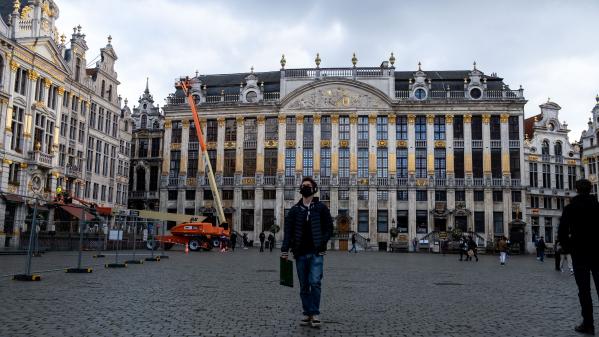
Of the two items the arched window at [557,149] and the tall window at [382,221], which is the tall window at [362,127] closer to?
the tall window at [382,221]

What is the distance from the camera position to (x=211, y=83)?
71188 millimetres

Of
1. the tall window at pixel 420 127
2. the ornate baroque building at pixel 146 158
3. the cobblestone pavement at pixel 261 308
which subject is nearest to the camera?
the cobblestone pavement at pixel 261 308

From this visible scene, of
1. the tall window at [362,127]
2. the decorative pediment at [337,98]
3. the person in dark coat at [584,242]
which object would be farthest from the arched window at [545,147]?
the person in dark coat at [584,242]

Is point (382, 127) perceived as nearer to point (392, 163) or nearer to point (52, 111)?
point (392, 163)

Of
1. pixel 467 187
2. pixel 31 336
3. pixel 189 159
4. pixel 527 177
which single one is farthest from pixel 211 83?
pixel 31 336

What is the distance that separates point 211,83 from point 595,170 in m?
46.3

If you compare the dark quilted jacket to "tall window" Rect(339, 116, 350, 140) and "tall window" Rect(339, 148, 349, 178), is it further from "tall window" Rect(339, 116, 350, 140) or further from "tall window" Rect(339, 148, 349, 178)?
"tall window" Rect(339, 116, 350, 140)

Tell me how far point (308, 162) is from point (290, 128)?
178 inches

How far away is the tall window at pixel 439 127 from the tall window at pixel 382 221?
33.8ft

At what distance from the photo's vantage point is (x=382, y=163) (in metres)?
62.0

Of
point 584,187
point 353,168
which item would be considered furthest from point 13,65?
point 584,187

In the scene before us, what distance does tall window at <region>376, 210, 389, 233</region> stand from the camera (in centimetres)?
6053

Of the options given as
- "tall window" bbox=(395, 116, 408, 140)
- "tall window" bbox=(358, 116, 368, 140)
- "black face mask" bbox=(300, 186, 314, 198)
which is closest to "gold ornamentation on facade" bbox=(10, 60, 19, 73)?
"tall window" bbox=(358, 116, 368, 140)

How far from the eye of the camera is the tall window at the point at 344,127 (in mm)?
63125
